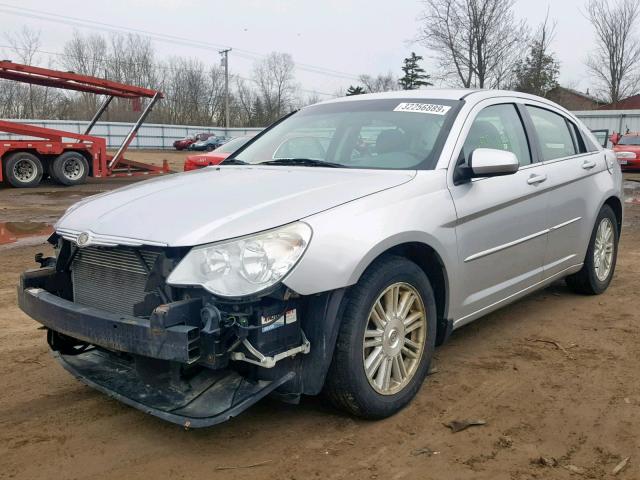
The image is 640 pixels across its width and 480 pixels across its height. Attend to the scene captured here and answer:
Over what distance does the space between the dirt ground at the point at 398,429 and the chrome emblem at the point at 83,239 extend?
92cm

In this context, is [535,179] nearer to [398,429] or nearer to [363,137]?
[363,137]

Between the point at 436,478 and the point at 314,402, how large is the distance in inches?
34.5

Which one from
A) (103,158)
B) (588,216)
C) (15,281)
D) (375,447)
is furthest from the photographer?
(103,158)

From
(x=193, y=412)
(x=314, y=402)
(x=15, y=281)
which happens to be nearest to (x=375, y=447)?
(x=314, y=402)

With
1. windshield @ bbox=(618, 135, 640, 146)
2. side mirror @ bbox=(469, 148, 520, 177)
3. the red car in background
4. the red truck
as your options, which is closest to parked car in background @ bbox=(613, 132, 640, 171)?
windshield @ bbox=(618, 135, 640, 146)

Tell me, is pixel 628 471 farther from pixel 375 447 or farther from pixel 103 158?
pixel 103 158

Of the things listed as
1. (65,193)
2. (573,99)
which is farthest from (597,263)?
(573,99)

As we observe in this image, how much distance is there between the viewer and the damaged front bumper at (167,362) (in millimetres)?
2502

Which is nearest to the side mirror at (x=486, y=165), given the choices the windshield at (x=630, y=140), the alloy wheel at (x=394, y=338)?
the alloy wheel at (x=394, y=338)

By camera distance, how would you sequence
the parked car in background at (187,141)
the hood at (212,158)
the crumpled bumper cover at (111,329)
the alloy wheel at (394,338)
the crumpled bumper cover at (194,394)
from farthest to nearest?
the parked car in background at (187,141) → the hood at (212,158) → the alloy wheel at (394,338) → the crumpled bumper cover at (194,394) → the crumpled bumper cover at (111,329)

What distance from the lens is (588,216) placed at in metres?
4.89

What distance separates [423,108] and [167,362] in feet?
7.46

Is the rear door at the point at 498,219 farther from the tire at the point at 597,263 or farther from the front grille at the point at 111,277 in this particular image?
the front grille at the point at 111,277

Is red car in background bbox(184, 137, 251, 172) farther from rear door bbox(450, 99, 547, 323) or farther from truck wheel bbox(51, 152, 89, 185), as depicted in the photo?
rear door bbox(450, 99, 547, 323)
